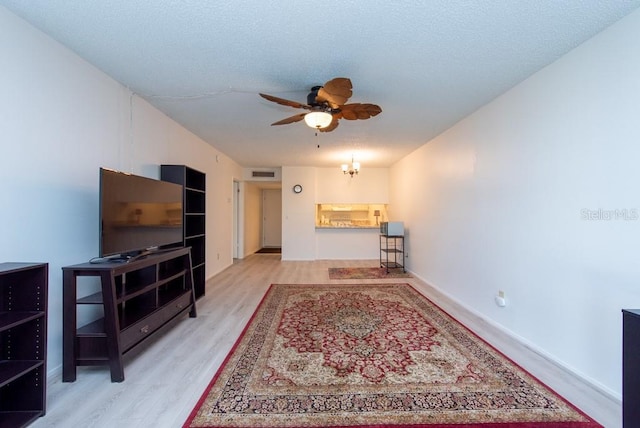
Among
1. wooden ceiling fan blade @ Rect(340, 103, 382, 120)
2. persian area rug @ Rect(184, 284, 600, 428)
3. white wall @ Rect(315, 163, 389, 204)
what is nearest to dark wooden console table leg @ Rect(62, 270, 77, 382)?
persian area rug @ Rect(184, 284, 600, 428)

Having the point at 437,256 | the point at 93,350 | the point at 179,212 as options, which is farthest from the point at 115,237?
the point at 437,256

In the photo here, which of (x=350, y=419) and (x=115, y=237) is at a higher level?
(x=115, y=237)

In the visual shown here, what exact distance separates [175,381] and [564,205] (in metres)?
3.20

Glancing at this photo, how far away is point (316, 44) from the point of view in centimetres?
207

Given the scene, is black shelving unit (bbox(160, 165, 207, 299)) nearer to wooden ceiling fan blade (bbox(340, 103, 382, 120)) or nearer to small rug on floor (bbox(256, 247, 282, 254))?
wooden ceiling fan blade (bbox(340, 103, 382, 120))

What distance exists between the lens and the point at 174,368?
2.18m

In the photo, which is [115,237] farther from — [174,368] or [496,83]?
[496,83]

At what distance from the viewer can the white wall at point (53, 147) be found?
1793 millimetres

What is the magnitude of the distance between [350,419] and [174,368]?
1412mm

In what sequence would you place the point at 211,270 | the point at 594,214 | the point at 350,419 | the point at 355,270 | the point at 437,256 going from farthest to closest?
the point at 355,270 < the point at 211,270 < the point at 437,256 < the point at 594,214 < the point at 350,419

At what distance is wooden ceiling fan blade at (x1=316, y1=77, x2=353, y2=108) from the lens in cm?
215

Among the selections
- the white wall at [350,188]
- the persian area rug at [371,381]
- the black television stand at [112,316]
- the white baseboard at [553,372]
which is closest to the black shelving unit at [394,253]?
the white wall at [350,188]

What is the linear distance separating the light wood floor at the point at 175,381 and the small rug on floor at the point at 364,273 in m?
1.97

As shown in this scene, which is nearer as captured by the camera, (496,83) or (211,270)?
(496,83)
